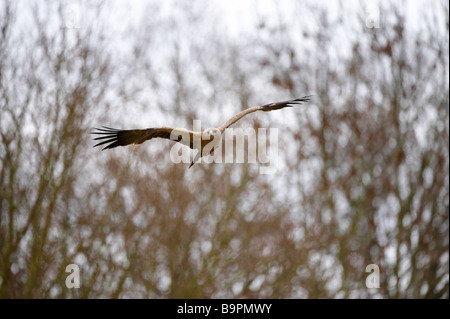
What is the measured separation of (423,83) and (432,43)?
0.99 meters

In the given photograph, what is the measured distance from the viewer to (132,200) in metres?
19.4

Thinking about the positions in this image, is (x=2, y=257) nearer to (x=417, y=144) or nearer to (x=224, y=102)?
(x=224, y=102)

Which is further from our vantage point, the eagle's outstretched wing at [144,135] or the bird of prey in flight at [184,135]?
the eagle's outstretched wing at [144,135]

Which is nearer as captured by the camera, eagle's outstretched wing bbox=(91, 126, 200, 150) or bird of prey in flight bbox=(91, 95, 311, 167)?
bird of prey in flight bbox=(91, 95, 311, 167)

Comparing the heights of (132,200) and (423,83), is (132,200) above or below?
below

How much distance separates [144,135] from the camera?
7.45m

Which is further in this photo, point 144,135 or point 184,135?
point 144,135

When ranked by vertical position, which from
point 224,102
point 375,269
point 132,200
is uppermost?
point 224,102

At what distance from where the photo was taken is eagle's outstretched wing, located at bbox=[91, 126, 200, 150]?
6812 millimetres

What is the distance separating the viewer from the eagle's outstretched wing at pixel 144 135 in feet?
22.4
